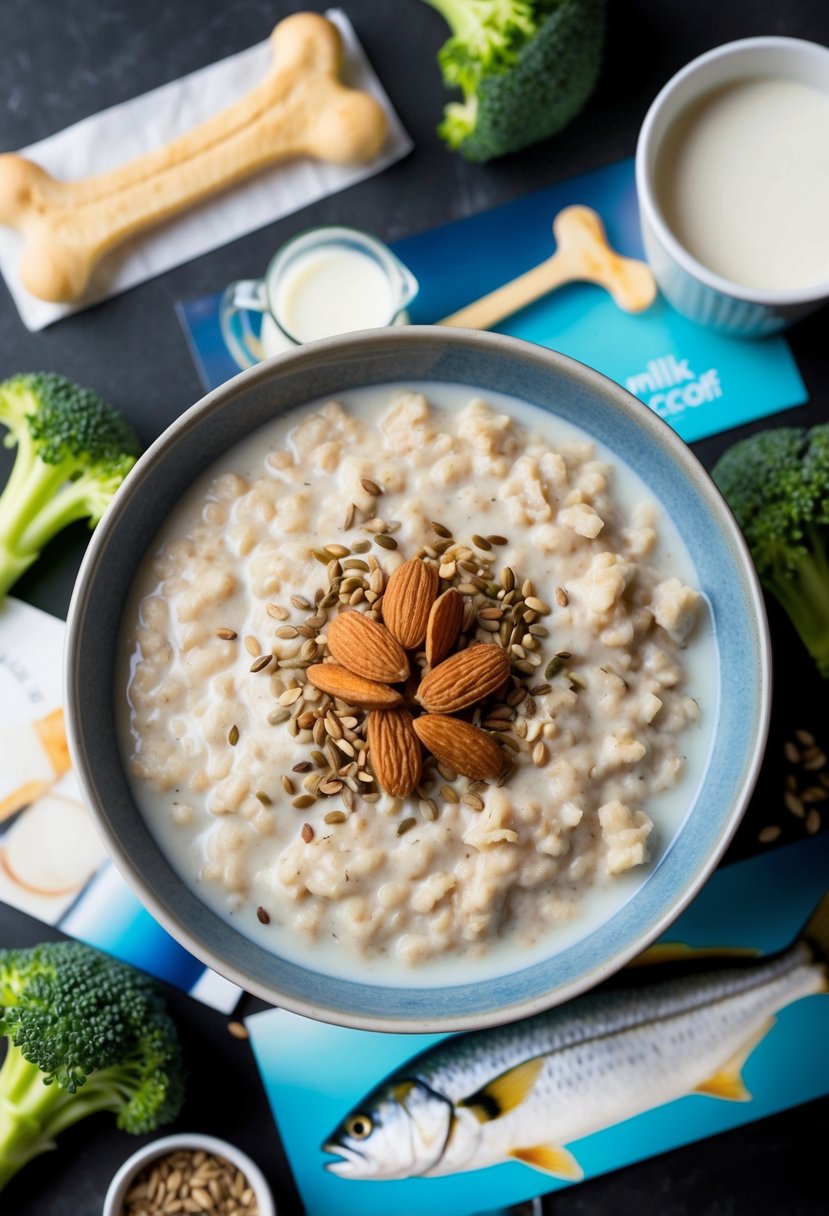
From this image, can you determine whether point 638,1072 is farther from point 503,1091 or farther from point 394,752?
point 394,752

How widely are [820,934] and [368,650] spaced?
1.43m

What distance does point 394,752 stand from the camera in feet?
6.74

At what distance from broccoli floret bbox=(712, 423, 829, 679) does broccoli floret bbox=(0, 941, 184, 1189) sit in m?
1.77

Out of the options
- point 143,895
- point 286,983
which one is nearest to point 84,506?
point 143,895

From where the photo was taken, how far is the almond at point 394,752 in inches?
80.7

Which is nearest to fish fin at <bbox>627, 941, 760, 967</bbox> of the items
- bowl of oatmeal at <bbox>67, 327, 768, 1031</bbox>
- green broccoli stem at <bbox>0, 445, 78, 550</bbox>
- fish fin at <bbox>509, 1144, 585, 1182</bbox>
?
fish fin at <bbox>509, 1144, 585, 1182</bbox>

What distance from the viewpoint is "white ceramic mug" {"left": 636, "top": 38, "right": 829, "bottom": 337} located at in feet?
8.44

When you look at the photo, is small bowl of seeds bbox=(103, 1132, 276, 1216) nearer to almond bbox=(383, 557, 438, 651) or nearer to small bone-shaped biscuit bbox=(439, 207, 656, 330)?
almond bbox=(383, 557, 438, 651)

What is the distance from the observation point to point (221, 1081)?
2.79 meters

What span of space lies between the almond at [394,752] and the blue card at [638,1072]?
963 millimetres

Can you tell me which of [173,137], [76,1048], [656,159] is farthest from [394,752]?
[173,137]

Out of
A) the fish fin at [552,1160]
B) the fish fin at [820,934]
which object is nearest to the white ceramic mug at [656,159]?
the fish fin at [820,934]

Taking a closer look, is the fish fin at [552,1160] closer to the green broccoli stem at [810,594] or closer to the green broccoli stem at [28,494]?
the green broccoli stem at [810,594]

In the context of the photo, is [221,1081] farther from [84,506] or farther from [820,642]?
[820,642]
